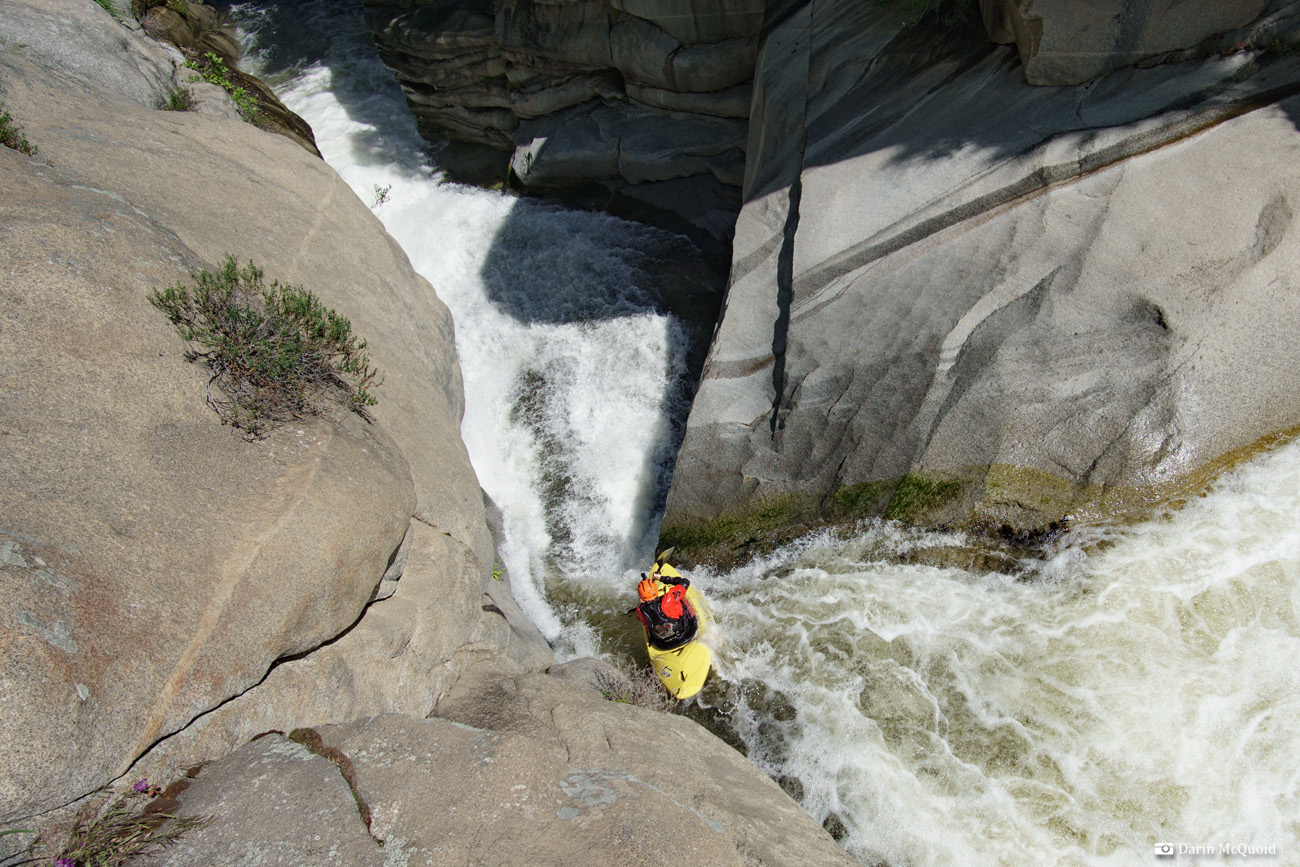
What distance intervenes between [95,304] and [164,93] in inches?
243

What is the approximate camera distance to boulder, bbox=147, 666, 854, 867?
357 centimetres

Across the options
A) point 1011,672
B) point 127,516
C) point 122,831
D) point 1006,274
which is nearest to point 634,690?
point 1011,672

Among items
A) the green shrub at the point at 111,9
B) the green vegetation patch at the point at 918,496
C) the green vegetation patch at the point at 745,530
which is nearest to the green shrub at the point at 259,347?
the green vegetation patch at the point at 745,530


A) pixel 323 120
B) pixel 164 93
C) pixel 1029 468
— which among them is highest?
pixel 323 120

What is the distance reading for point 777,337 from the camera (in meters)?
7.89

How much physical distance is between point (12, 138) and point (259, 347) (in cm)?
301

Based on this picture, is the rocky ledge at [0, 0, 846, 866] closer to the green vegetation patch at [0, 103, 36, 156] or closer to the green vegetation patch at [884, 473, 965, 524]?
the green vegetation patch at [0, 103, 36, 156]

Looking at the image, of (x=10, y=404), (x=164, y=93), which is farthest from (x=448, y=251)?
(x=10, y=404)

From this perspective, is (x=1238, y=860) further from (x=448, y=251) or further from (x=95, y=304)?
(x=448, y=251)

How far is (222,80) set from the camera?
1022cm

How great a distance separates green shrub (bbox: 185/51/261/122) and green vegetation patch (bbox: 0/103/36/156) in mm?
4241

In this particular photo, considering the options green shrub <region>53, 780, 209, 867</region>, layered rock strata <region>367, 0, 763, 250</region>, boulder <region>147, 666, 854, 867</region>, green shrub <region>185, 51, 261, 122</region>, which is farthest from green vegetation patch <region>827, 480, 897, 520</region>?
green shrub <region>185, 51, 261, 122</region>

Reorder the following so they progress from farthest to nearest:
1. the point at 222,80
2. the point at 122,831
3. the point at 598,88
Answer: the point at 598,88, the point at 222,80, the point at 122,831

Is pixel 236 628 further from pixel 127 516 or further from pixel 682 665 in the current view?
pixel 682 665
